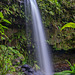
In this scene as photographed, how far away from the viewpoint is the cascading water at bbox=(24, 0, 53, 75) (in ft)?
15.3

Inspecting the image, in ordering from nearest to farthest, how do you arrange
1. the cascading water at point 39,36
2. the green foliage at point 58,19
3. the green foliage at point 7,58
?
the green foliage at point 7,58, the cascading water at point 39,36, the green foliage at point 58,19

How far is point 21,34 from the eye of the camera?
4891mm

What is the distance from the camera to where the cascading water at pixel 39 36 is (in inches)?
184

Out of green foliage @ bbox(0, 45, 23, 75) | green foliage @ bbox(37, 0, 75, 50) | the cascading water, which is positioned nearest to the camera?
green foliage @ bbox(0, 45, 23, 75)

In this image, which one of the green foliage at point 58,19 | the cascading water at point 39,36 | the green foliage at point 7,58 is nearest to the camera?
the green foliage at point 7,58

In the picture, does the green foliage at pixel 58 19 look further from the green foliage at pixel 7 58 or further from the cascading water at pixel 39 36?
the green foliage at pixel 7 58

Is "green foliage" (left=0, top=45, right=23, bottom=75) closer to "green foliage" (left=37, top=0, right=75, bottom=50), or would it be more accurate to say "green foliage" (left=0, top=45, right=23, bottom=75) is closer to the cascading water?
the cascading water

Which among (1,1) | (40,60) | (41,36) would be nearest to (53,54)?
(40,60)

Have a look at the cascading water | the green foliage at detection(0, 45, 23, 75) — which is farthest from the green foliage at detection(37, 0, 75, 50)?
the green foliage at detection(0, 45, 23, 75)

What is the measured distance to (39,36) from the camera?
4.82 m

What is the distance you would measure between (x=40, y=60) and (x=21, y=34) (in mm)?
1867

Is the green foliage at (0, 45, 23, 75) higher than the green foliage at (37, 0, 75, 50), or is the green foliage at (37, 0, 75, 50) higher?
the green foliage at (37, 0, 75, 50)

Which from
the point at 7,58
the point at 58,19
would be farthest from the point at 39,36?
the point at 7,58

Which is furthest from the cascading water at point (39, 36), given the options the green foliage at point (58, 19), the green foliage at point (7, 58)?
the green foliage at point (7, 58)
